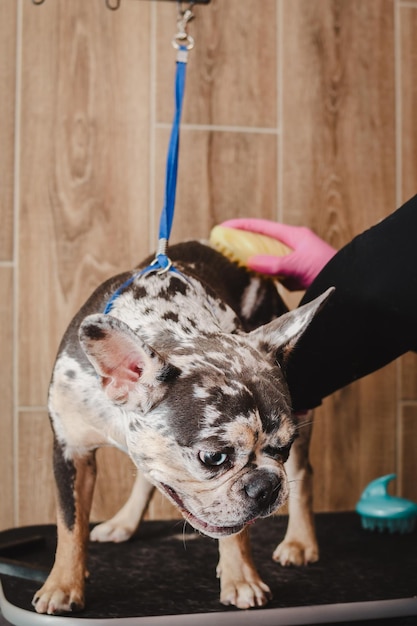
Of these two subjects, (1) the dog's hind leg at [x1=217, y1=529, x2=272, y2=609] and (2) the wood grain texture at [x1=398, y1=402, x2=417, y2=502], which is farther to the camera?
(2) the wood grain texture at [x1=398, y1=402, x2=417, y2=502]

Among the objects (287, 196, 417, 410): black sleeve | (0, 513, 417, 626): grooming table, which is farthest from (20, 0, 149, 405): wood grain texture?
(287, 196, 417, 410): black sleeve

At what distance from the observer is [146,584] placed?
162 cm

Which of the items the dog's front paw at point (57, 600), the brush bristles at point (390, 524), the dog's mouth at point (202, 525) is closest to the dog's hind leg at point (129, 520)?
the dog's front paw at point (57, 600)

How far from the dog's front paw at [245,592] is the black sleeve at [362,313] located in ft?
1.20

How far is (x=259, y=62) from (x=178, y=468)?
5.22 ft

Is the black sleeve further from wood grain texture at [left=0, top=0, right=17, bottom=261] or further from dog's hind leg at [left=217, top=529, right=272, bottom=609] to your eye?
wood grain texture at [left=0, top=0, right=17, bottom=261]

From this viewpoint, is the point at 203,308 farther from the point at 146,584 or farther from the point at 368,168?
the point at 368,168

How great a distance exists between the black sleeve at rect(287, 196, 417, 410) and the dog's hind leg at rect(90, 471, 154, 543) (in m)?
0.60

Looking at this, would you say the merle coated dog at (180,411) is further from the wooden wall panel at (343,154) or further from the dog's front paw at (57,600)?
the wooden wall panel at (343,154)

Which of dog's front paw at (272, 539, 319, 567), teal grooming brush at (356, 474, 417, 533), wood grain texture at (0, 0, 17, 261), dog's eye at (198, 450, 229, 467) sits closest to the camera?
dog's eye at (198, 450, 229, 467)

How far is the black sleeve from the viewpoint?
4.68 feet

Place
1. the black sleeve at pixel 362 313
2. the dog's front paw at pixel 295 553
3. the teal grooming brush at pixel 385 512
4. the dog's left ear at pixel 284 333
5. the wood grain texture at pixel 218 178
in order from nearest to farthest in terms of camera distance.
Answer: the dog's left ear at pixel 284 333
the black sleeve at pixel 362 313
the dog's front paw at pixel 295 553
the teal grooming brush at pixel 385 512
the wood grain texture at pixel 218 178

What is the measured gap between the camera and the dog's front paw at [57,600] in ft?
4.69

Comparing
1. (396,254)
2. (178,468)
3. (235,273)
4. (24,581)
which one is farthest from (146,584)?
(396,254)
